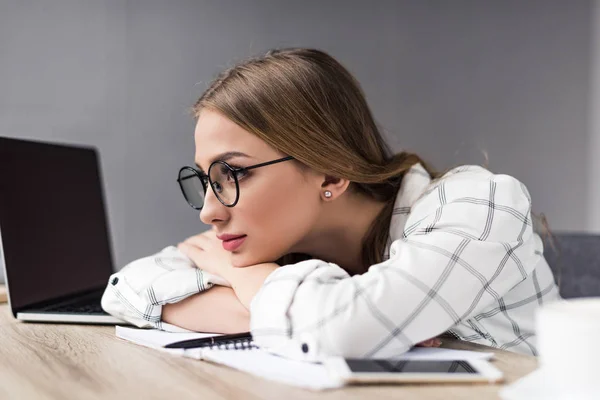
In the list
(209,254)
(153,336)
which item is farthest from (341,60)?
(153,336)

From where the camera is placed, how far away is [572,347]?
0.55 m

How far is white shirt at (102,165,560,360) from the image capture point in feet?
2.70

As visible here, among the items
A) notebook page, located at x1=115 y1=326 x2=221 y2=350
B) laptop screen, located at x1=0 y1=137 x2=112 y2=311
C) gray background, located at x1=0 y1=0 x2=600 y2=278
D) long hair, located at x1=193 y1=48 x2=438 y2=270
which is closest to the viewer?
notebook page, located at x1=115 y1=326 x2=221 y2=350

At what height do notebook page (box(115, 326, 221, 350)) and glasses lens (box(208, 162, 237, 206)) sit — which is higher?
glasses lens (box(208, 162, 237, 206))

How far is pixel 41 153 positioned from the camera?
57.9 inches

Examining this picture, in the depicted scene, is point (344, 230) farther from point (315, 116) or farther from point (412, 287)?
point (412, 287)

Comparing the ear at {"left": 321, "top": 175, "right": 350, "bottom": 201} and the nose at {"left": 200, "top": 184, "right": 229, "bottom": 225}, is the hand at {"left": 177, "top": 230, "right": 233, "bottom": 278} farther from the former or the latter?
the ear at {"left": 321, "top": 175, "right": 350, "bottom": 201}

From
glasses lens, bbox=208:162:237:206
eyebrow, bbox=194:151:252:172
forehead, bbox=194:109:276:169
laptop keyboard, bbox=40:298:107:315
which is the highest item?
forehead, bbox=194:109:276:169

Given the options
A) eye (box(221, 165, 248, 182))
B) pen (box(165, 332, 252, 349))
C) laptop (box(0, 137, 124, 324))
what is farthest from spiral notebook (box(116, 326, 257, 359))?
eye (box(221, 165, 248, 182))

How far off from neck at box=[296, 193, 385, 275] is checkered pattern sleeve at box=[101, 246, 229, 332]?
0.96ft

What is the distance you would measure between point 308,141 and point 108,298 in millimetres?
440

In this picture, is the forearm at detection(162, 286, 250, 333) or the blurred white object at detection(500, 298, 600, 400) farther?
the forearm at detection(162, 286, 250, 333)

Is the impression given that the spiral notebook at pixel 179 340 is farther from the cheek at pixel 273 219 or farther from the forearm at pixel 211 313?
the cheek at pixel 273 219

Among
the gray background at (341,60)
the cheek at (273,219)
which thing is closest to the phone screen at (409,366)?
the cheek at (273,219)
